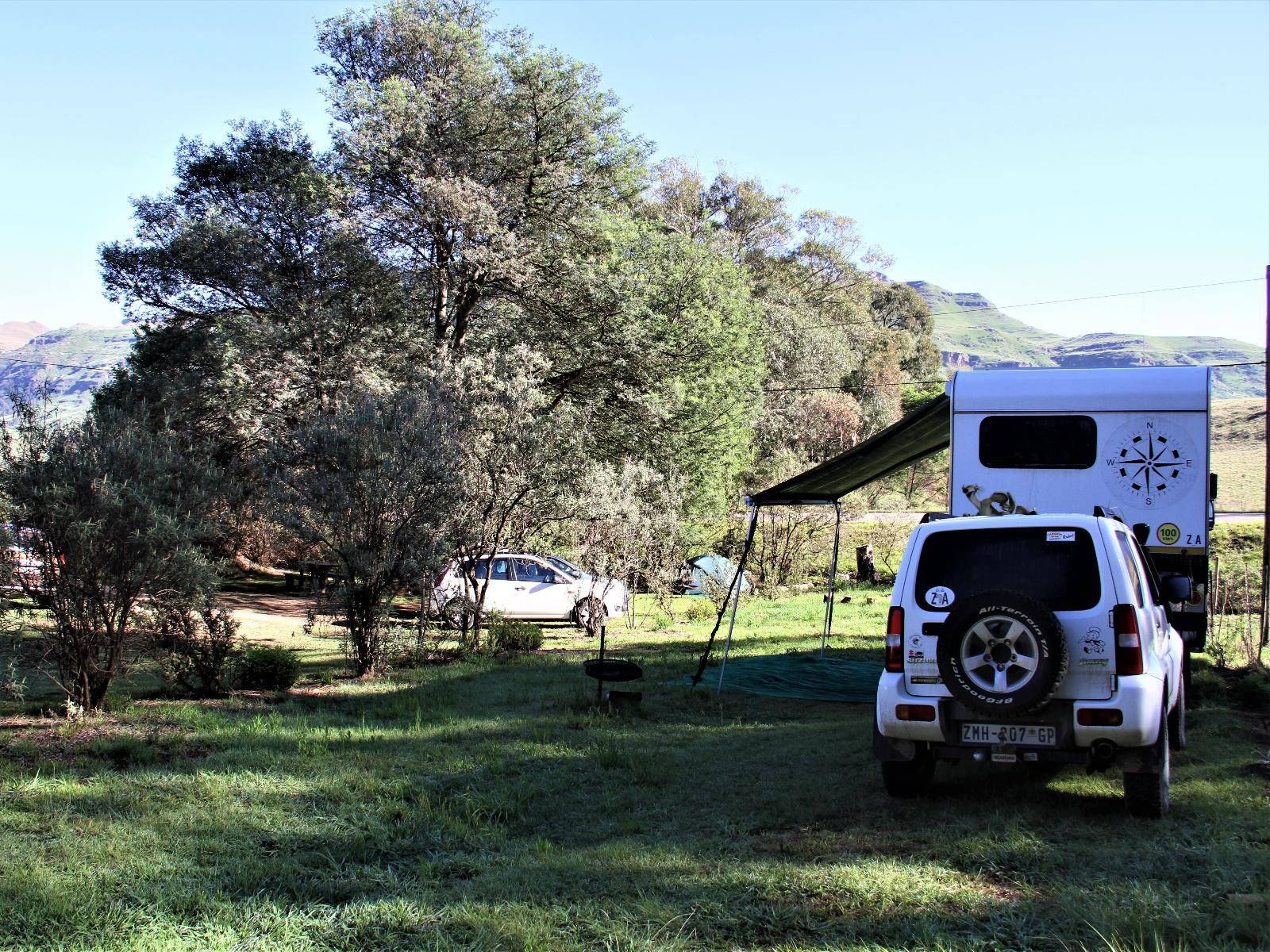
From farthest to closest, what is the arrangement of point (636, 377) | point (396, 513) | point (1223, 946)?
point (636, 377) → point (396, 513) → point (1223, 946)

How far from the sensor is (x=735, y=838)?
5.38 meters

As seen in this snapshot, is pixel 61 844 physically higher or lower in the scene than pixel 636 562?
lower

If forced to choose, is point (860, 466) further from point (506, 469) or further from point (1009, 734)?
point (1009, 734)

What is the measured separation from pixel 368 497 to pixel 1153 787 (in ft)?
27.6

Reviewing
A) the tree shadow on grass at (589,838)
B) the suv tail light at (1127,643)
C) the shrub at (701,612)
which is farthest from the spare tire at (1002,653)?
the shrub at (701,612)

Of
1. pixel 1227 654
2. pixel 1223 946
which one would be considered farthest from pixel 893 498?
pixel 1223 946

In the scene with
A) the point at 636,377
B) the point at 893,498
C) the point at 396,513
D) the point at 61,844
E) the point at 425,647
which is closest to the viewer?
the point at 61,844

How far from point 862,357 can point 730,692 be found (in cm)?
4118

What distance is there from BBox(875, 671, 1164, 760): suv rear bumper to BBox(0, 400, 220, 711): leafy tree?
569 cm

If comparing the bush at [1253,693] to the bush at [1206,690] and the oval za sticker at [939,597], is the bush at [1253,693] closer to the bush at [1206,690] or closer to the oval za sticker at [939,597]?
the bush at [1206,690]

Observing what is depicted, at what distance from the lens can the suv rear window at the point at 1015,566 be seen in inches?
214

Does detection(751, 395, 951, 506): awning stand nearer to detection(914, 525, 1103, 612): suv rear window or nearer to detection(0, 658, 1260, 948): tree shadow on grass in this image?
detection(0, 658, 1260, 948): tree shadow on grass

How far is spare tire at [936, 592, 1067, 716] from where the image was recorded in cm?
514

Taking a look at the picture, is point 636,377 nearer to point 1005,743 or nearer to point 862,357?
point 1005,743
